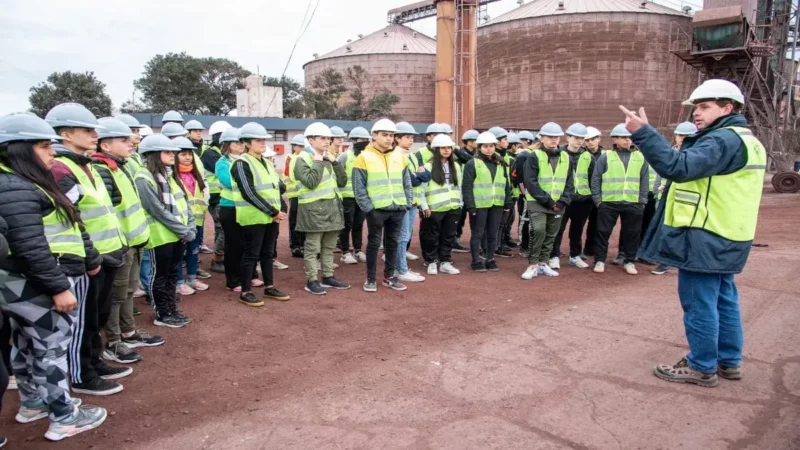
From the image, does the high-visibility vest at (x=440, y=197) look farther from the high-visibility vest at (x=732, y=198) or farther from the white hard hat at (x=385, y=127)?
the high-visibility vest at (x=732, y=198)

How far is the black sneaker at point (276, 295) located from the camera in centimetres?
592

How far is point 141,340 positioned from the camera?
15.0ft

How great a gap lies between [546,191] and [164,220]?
15.4 feet

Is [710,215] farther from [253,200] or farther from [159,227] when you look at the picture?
[159,227]

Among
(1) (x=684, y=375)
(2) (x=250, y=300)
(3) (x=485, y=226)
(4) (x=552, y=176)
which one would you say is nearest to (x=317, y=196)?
(2) (x=250, y=300)

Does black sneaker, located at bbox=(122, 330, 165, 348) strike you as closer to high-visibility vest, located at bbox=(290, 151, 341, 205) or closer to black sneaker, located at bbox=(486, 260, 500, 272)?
high-visibility vest, located at bbox=(290, 151, 341, 205)

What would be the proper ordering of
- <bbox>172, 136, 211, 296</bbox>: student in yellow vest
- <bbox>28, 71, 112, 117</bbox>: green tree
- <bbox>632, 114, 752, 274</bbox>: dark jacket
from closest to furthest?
<bbox>632, 114, 752, 274</bbox>: dark jacket < <bbox>172, 136, 211, 296</bbox>: student in yellow vest < <bbox>28, 71, 112, 117</bbox>: green tree

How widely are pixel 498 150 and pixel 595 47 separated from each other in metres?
27.3

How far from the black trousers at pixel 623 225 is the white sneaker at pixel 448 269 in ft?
6.76

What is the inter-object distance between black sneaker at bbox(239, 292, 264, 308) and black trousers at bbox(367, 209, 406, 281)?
1.35 meters

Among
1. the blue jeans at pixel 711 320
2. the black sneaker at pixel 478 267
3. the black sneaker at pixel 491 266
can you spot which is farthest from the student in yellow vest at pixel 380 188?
the blue jeans at pixel 711 320

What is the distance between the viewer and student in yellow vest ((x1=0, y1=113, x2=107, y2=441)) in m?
2.77

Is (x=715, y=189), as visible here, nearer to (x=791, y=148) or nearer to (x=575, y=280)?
(x=575, y=280)

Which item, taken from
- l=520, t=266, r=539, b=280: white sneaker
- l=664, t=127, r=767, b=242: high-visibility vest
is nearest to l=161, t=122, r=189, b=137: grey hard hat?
l=520, t=266, r=539, b=280: white sneaker
